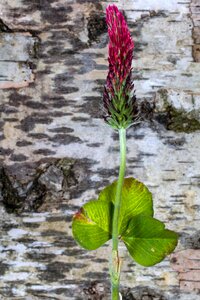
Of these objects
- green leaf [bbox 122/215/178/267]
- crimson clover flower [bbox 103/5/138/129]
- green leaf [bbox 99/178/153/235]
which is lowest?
green leaf [bbox 122/215/178/267]

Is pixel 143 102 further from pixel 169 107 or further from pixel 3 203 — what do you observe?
pixel 3 203

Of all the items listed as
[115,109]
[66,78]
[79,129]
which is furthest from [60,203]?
[115,109]

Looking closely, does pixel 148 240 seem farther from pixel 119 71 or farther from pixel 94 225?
pixel 119 71

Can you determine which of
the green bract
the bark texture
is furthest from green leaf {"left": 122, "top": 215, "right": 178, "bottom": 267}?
the bark texture

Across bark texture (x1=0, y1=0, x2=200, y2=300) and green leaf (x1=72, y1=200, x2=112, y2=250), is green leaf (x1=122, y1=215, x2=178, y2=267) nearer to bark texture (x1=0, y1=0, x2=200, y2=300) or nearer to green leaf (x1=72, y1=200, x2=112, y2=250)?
green leaf (x1=72, y1=200, x2=112, y2=250)

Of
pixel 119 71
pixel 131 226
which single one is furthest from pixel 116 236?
pixel 119 71
